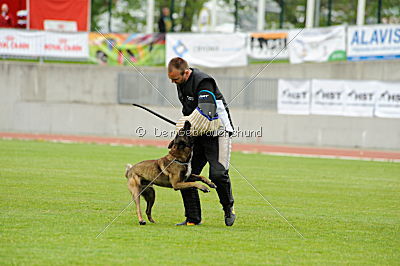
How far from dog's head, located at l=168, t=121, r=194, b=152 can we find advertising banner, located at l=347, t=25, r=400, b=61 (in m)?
19.4

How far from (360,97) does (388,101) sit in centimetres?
108

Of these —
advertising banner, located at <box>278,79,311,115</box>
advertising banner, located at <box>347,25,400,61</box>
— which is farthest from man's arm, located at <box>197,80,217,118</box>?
advertising banner, located at <box>347,25,400,61</box>

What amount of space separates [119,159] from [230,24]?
62.9 feet

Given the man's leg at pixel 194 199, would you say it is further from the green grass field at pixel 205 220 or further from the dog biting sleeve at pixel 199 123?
the dog biting sleeve at pixel 199 123

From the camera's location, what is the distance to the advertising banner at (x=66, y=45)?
29.0 metres

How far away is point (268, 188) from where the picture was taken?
1311 centimetres

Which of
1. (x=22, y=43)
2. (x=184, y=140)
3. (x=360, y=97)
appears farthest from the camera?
(x=22, y=43)

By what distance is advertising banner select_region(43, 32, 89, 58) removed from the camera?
2903 centimetres

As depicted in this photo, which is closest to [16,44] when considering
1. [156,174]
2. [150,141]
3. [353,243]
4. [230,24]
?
[150,141]


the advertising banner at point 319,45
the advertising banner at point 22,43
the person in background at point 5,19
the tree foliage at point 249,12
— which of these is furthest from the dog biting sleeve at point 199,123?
the tree foliage at point 249,12

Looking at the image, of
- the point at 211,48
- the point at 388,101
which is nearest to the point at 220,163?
the point at 388,101

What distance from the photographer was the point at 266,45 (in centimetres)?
2808

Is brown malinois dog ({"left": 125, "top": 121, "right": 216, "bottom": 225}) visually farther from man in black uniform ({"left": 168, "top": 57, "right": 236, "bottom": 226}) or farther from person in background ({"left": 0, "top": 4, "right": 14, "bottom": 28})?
person in background ({"left": 0, "top": 4, "right": 14, "bottom": 28})

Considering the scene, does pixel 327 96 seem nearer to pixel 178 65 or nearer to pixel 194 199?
pixel 194 199
